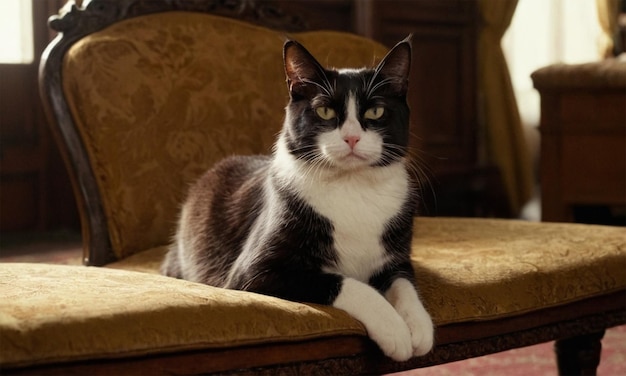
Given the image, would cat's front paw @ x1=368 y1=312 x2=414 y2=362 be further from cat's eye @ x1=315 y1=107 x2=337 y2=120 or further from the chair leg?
the chair leg

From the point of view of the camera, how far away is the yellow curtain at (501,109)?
3.99m

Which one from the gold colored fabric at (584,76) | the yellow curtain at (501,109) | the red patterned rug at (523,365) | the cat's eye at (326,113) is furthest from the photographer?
the yellow curtain at (501,109)

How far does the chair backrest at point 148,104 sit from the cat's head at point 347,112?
44cm

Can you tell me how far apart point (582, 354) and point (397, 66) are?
727 millimetres

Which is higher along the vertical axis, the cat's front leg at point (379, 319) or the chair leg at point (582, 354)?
the cat's front leg at point (379, 319)

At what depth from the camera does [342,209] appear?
134 cm

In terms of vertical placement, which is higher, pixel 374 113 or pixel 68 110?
pixel 374 113

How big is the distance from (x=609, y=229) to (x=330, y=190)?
719 mm

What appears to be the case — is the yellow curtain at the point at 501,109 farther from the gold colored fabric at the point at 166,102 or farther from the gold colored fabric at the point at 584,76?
the gold colored fabric at the point at 166,102

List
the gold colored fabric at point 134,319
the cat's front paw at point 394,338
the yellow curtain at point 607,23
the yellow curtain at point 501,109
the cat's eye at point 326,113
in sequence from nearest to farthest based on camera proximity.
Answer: the gold colored fabric at point 134,319 < the cat's front paw at point 394,338 < the cat's eye at point 326,113 < the yellow curtain at point 607,23 < the yellow curtain at point 501,109

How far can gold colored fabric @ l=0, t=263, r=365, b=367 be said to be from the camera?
100cm

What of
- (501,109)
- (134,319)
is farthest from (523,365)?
(501,109)

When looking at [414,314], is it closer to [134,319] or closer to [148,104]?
[134,319]

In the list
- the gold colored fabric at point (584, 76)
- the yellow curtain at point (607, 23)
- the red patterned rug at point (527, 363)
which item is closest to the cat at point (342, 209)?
the red patterned rug at point (527, 363)
